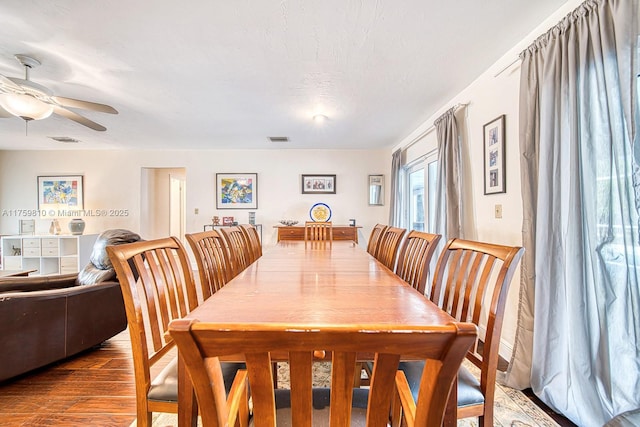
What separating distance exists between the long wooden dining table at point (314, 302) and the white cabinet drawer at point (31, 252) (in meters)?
5.11

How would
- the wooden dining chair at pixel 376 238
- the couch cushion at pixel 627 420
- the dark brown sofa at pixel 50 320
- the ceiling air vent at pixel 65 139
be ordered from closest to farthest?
the couch cushion at pixel 627 420 < the dark brown sofa at pixel 50 320 < the wooden dining chair at pixel 376 238 < the ceiling air vent at pixel 65 139

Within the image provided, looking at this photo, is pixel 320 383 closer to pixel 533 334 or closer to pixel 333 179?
pixel 533 334

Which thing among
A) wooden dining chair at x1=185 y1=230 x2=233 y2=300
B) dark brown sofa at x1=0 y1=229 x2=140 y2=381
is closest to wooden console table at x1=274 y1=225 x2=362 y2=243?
dark brown sofa at x1=0 y1=229 x2=140 y2=381

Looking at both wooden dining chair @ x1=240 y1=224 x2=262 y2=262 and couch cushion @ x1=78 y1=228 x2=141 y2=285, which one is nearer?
couch cushion @ x1=78 y1=228 x2=141 y2=285

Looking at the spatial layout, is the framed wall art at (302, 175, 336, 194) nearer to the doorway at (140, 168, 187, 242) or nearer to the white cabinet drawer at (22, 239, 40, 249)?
the doorway at (140, 168, 187, 242)

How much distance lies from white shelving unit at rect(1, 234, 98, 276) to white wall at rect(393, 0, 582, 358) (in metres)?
5.60

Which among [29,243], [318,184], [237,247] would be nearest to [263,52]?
[237,247]

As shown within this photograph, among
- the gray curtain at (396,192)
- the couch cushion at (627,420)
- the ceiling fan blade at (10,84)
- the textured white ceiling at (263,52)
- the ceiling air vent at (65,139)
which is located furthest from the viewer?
the gray curtain at (396,192)

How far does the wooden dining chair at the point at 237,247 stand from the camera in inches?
78.9

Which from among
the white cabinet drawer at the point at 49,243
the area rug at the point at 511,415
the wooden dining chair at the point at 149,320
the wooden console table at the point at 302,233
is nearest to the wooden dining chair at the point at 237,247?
the wooden dining chair at the point at 149,320

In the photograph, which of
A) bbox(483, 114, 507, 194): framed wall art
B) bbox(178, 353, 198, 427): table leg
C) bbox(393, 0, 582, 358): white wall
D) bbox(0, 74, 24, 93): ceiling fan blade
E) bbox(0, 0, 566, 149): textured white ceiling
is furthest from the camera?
bbox(483, 114, 507, 194): framed wall art

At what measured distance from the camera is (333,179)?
507cm

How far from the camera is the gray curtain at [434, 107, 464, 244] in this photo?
2.62 meters

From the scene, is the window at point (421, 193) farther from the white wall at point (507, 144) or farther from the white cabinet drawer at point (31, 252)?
the white cabinet drawer at point (31, 252)
